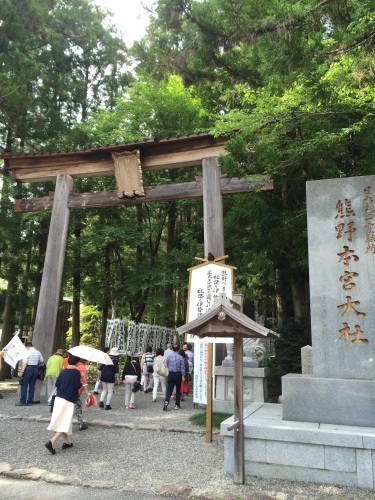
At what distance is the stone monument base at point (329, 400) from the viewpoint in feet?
17.1

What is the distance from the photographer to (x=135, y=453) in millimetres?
5742

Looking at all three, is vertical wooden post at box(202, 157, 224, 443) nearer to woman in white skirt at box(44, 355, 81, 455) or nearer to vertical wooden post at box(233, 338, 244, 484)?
woman in white skirt at box(44, 355, 81, 455)

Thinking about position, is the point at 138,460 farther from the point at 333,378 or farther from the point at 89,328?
the point at 89,328

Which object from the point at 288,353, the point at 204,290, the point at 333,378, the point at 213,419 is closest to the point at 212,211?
the point at 204,290

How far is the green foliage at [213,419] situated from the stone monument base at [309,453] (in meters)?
2.72

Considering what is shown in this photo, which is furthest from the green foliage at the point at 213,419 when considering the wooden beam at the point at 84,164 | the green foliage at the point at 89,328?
the green foliage at the point at 89,328

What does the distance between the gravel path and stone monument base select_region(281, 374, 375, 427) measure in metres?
1.05

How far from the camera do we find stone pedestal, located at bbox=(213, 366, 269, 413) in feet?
27.7

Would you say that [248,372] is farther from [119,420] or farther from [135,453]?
[135,453]

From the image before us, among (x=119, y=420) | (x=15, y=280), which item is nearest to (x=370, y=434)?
(x=119, y=420)

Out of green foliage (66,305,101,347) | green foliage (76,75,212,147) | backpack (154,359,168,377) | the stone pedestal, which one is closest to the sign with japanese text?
the stone pedestal

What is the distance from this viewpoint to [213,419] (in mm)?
7891

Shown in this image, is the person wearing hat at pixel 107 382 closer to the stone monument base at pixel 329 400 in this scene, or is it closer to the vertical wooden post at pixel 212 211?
the vertical wooden post at pixel 212 211

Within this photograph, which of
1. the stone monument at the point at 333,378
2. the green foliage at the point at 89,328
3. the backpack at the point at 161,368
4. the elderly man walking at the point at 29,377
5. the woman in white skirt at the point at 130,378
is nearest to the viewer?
the stone monument at the point at 333,378
